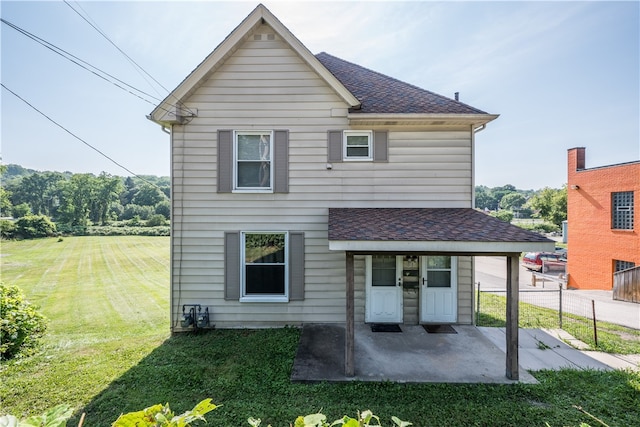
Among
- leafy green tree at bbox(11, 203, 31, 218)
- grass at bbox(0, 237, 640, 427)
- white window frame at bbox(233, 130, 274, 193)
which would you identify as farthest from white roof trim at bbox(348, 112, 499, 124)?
leafy green tree at bbox(11, 203, 31, 218)

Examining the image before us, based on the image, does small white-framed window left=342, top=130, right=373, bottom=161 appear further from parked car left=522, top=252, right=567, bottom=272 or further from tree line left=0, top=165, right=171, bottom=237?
tree line left=0, top=165, right=171, bottom=237

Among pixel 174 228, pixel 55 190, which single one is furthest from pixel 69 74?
pixel 55 190

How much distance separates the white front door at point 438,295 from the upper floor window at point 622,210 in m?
16.6

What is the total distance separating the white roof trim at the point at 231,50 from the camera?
679 centimetres

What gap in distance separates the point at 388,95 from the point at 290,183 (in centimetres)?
388

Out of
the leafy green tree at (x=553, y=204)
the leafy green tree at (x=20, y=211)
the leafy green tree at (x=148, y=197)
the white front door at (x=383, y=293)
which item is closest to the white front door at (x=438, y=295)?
the white front door at (x=383, y=293)

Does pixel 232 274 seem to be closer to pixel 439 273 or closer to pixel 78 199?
pixel 439 273

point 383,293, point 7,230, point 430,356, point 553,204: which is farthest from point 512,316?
point 7,230

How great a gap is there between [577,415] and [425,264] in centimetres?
371

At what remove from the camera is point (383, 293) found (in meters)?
7.21

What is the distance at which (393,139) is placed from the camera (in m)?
7.19

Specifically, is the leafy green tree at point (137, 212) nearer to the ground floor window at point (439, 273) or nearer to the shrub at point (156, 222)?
the shrub at point (156, 222)

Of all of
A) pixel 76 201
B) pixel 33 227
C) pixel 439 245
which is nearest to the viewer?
pixel 439 245

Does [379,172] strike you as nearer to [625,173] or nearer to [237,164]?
[237,164]
